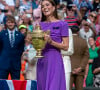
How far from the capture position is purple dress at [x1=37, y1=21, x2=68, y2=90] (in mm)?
6680

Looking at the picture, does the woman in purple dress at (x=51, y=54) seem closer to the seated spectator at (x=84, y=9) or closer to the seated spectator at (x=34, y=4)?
the seated spectator at (x=34, y=4)

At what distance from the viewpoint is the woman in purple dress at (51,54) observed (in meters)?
6.68

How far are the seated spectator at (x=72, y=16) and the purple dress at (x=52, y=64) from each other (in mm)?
7251

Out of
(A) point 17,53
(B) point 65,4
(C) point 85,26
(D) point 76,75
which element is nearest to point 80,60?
(D) point 76,75

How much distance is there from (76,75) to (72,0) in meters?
7.96

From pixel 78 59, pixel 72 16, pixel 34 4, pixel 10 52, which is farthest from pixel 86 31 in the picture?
pixel 10 52

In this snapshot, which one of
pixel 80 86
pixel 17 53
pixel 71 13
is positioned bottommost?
pixel 80 86

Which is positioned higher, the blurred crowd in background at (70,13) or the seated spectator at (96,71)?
the blurred crowd in background at (70,13)

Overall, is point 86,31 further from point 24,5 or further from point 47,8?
point 47,8

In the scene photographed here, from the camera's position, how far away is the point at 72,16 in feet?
49.5

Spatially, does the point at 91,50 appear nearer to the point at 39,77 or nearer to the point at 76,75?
the point at 76,75

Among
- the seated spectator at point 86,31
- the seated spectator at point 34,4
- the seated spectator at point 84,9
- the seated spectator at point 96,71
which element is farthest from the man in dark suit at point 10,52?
the seated spectator at point 84,9

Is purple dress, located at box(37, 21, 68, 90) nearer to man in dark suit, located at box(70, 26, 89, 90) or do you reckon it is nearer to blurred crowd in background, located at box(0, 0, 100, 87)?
man in dark suit, located at box(70, 26, 89, 90)

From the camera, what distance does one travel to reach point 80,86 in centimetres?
1035
